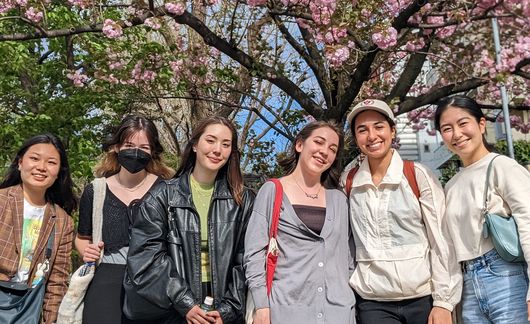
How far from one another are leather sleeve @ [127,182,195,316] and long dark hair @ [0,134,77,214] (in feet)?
2.63

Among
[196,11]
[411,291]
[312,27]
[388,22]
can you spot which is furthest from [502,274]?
[196,11]

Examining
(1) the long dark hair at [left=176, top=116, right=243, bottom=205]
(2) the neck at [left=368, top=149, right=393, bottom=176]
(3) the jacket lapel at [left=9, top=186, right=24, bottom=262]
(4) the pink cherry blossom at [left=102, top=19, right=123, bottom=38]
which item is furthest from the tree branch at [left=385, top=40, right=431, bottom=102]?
(3) the jacket lapel at [left=9, top=186, right=24, bottom=262]

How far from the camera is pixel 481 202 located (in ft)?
8.93

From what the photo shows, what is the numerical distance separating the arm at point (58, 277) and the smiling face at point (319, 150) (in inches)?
63.1

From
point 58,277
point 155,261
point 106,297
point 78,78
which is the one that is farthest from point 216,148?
point 78,78

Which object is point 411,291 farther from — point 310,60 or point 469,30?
point 469,30

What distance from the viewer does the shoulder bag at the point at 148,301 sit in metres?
2.77

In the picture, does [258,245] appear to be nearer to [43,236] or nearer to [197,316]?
[197,316]

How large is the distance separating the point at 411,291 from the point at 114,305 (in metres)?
1.70

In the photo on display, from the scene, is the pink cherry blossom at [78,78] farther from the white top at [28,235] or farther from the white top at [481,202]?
the white top at [481,202]

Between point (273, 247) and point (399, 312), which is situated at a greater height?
point (273, 247)

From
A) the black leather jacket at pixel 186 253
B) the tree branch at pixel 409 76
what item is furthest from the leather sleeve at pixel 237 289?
the tree branch at pixel 409 76

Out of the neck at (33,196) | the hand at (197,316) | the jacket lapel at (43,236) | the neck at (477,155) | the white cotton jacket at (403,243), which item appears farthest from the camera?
the neck at (33,196)

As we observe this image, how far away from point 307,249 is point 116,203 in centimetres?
124
